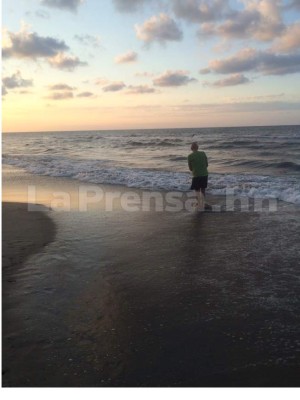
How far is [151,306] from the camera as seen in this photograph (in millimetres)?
4484

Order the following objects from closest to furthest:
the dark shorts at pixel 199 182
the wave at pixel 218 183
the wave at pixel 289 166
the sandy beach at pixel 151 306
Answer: the sandy beach at pixel 151 306
the dark shorts at pixel 199 182
the wave at pixel 218 183
the wave at pixel 289 166

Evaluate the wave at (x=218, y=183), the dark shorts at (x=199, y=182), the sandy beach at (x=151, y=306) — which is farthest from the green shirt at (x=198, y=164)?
the sandy beach at (x=151, y=306)

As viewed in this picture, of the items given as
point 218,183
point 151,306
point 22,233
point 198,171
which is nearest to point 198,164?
point 198,171

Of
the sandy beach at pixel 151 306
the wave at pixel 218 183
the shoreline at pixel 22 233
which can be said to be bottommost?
the sandy beach at pixel 151 306

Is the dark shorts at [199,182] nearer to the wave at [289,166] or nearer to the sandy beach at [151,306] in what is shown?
the sandy beach at [151,306]

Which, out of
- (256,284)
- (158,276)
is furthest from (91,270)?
(256,284)

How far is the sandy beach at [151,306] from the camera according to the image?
10.8ft

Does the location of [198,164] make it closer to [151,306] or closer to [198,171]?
[198,171]

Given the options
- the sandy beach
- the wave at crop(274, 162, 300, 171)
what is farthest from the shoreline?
the wave at crop(274, 162, 300, 171)

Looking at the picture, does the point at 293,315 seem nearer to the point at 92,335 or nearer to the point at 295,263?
the point at 295,263

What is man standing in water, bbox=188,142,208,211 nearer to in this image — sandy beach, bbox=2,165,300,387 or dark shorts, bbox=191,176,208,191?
dark shorts, bbox=191,176,208,191

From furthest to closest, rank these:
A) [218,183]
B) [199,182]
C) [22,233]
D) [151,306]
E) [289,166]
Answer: [289,166]
[218,183]
[199,182]
[22,233]
[151,306]

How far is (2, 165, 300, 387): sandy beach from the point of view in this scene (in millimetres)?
3293

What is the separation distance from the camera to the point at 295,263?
5.76 meters
